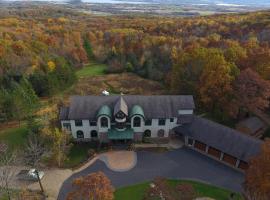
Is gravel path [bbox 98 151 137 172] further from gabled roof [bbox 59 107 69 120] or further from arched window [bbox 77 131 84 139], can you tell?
gabled roof [bbox 59 107 69 120]

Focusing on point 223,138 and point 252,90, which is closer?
point 223,138

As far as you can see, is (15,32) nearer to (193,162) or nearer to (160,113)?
(160,113)

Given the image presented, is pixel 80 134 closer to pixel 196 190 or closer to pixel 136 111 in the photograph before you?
pixel 136 111

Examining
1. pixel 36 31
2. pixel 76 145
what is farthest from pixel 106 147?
pixel 36 31

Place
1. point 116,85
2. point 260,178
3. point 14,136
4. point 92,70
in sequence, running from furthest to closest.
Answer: point 92,70 → point 116,85 → point 14,136 → point 260,178

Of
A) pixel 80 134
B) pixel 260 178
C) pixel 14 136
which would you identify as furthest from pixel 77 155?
pixel 260 178

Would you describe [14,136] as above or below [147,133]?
below

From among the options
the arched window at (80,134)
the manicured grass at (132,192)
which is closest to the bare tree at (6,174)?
the arched window at (80,134)

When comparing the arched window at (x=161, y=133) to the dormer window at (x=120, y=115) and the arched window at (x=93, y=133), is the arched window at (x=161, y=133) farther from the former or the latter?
the arched window at (x=93, y=133)

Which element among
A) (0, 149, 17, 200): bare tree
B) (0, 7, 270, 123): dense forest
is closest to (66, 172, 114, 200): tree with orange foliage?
(0, 149, 17, 200): bare tree
